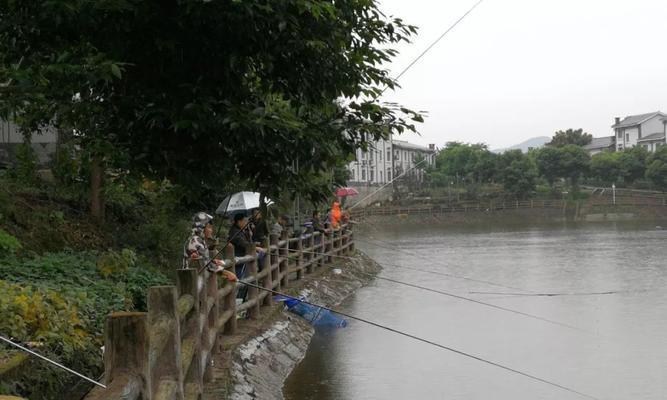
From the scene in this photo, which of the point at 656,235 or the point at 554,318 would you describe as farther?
the point at 656,235

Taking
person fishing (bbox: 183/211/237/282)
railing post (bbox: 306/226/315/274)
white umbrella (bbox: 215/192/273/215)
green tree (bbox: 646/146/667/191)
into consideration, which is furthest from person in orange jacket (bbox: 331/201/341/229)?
green tree (bbox: 646/146/667/191)

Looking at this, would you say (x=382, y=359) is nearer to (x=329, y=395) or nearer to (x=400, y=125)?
(x=329, y=395)

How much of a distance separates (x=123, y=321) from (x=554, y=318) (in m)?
11.4

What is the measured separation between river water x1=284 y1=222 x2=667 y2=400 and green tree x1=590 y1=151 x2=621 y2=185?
47881 millimetres

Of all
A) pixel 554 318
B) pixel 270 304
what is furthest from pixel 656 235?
pixel 270 304

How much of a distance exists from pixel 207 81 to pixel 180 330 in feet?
5.99

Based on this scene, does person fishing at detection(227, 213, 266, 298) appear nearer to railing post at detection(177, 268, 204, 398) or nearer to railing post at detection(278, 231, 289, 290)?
railing post at detection(278, 231, 289, 290)

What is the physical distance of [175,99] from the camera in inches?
229

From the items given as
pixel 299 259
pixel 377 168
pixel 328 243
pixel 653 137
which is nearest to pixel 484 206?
pixel 377 168

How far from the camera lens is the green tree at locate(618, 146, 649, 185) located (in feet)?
221

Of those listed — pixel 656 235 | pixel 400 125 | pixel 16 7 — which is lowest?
pixel 656 235

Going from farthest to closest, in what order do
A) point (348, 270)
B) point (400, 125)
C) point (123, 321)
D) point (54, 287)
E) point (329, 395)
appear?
point (348, 270) < point (329, 395) < point (54, 287) < point (400, 125) < point (123, 321)

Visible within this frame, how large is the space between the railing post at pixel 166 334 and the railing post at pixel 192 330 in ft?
3.58

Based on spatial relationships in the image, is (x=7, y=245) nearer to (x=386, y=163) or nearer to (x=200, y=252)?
(x=200, y=252)
